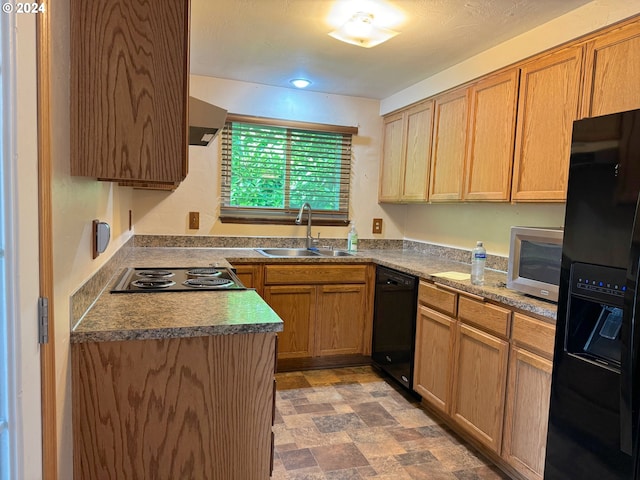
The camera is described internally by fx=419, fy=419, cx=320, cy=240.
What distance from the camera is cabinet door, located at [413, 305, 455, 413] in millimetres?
2352

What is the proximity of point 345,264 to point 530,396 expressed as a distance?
1.59m

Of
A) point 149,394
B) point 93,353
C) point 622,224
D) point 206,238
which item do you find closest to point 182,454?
point 149,394

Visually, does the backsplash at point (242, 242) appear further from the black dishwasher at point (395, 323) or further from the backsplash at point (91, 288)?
the backsplash at point (91, 288)

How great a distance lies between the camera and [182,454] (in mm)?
1326

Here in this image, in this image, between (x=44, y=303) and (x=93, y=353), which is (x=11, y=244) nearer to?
(x=44, y=303)

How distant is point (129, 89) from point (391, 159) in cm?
262

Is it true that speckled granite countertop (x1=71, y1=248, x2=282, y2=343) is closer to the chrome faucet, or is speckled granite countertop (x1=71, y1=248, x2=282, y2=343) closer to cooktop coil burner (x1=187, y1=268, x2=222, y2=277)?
cooktop coil burner (x1=187, y1=268, x2=222, y2=277)

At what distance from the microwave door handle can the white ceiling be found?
1.35 m

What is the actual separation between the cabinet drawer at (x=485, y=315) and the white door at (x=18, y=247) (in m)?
1.80

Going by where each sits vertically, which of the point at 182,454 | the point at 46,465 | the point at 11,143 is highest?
the point at 11,143

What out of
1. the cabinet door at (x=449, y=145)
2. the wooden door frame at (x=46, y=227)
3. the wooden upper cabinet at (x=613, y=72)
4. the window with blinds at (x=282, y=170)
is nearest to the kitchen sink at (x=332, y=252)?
the window with blinds at (x=282, y=170)

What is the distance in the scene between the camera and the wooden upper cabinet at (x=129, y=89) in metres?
1.20

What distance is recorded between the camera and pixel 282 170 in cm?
352

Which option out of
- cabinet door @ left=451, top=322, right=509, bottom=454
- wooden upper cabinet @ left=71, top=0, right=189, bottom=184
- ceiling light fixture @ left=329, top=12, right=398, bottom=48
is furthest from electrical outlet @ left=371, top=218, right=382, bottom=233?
wooden upper cabinet @ left=71, top=0, right=189, bottom=184
